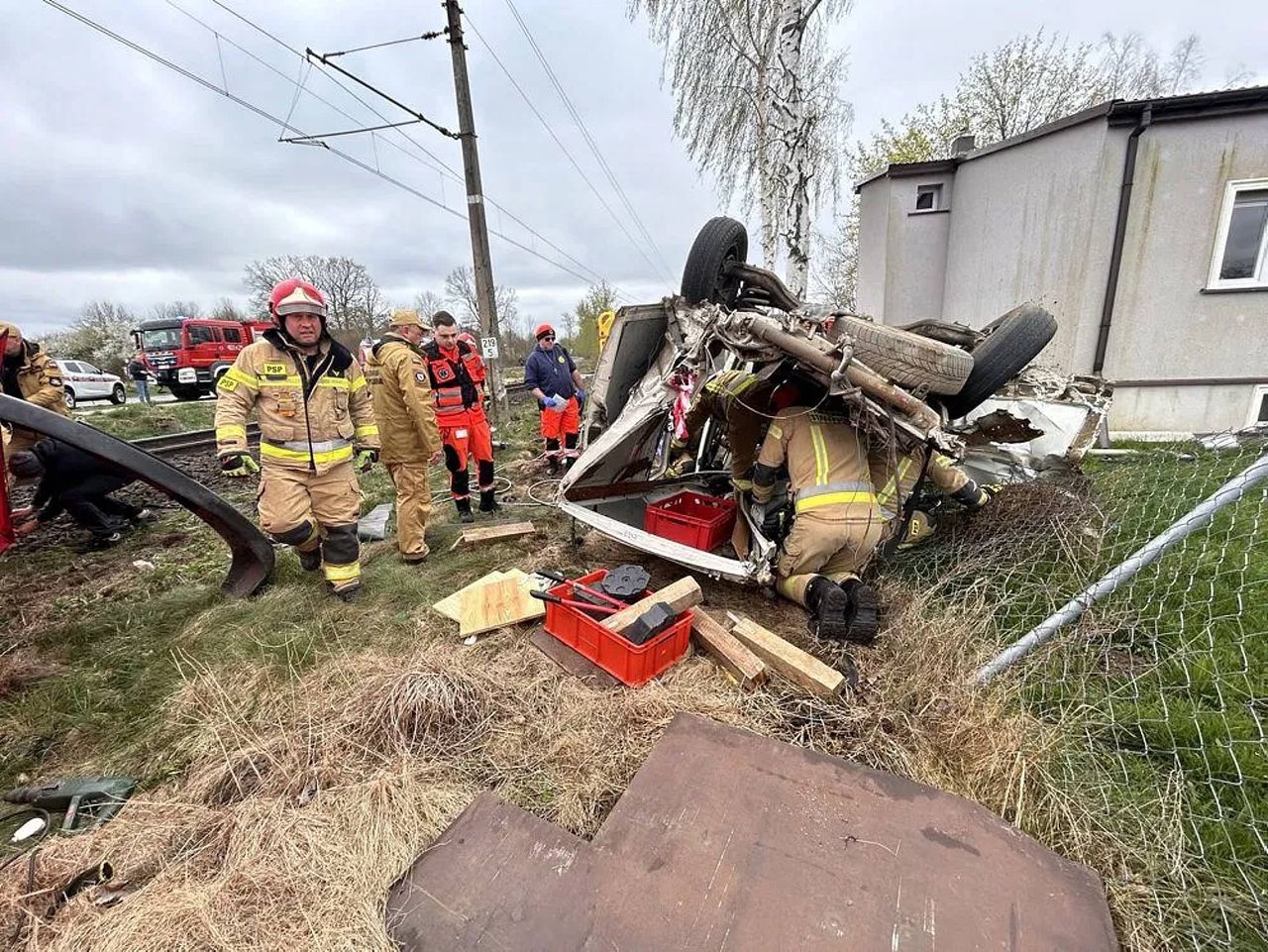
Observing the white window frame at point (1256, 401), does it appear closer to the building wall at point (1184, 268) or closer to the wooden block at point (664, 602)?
the building wall at point (1184, 268)

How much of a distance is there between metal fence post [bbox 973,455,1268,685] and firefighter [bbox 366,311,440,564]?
3.70 m

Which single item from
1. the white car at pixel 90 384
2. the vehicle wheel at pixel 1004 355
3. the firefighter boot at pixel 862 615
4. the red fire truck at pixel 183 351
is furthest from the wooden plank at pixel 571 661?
the white car at pixel 90 384

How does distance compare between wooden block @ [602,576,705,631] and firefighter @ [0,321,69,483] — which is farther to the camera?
firefighter @ [0,321,69,483]

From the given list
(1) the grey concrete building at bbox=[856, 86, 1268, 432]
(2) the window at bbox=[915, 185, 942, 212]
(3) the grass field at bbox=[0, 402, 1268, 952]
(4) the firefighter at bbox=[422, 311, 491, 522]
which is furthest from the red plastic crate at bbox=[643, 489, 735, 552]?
(2) the window at bbox=[915, 185, 942, 212]

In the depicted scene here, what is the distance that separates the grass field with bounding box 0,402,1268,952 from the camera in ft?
5.22

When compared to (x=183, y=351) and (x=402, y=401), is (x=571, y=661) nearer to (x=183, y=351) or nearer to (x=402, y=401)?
(x=402, y=401)

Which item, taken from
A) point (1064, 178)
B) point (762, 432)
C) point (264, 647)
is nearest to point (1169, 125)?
point (1064, 178)

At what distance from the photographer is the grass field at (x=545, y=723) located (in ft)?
5.22

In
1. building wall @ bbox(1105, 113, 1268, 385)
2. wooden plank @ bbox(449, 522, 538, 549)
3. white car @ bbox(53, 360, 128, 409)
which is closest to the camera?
wooden plank @ bbox(449, 522, 538, 549)

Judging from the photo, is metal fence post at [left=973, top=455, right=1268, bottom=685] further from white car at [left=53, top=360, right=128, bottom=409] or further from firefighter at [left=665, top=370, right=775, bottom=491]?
white car at [left=53, top=360, right=128, bottom=409]

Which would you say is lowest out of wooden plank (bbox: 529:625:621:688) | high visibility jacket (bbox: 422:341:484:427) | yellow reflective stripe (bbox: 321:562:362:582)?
wooden plank (bbox: 529:625:621:688)

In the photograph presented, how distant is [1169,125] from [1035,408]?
5.11 m

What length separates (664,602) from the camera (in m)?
2.66

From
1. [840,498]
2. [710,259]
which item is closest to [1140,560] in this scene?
[840,498]
